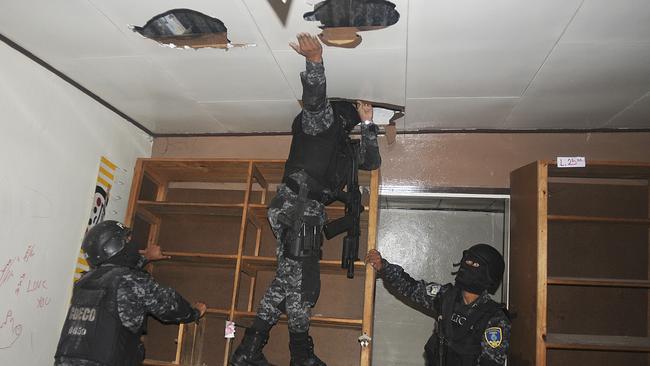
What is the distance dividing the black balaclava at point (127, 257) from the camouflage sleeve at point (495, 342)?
1996 millimetres

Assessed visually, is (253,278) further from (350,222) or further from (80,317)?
(80,317)

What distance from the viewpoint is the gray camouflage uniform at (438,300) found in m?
2.79

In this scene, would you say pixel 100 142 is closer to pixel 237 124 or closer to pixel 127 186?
pixel 127 186

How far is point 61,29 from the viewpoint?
2545mm

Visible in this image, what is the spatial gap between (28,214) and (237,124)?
5.00ft

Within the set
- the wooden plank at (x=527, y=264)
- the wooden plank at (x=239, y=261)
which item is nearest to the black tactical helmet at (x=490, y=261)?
the wooden plank at (x=527, y=264)

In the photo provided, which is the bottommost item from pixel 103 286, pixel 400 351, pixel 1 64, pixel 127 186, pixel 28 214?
pixel 400 351

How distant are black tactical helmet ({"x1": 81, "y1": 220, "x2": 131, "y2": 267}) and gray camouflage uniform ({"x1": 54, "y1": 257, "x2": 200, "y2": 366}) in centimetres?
16

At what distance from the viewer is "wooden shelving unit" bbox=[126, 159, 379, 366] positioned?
134 inches

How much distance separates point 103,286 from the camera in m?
2.64

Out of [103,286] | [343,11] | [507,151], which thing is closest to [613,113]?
[507,151]

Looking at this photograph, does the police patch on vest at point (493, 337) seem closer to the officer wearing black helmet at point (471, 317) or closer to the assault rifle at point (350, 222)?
the officer wearing black helmet at point (471, 317)

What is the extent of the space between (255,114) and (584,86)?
2.07 metres

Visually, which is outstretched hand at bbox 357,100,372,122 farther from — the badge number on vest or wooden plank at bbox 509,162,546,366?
the badge number on vest
